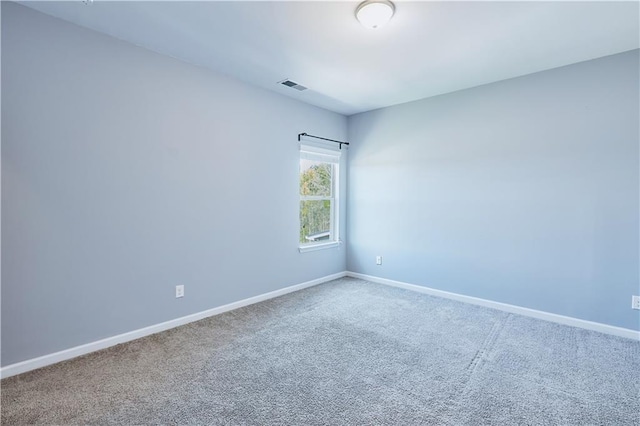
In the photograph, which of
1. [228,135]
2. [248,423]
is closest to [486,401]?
[248,423]

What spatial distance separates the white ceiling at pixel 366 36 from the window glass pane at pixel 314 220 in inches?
68.1

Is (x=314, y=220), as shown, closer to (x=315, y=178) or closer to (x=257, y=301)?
(x=315, y=178)

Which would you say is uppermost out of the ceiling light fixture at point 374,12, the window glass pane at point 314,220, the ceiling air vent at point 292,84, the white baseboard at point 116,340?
the ceiling air vent at point 292,84

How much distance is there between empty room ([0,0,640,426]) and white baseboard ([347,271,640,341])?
2 centimetres

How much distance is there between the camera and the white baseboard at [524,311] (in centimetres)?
285

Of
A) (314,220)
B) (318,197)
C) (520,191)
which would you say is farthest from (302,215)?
(520,191)

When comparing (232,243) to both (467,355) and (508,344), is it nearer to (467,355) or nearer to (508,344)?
(467,355)

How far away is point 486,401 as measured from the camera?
1.90 metres

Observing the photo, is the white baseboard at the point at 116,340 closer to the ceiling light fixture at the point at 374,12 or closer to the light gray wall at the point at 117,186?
the light gray wall at the point at 117,186

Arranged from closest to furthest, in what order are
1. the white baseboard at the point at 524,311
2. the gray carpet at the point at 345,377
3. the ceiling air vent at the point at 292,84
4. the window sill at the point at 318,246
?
the gray carpet at the point at 345,377
the white baseboard at the point at 524,311
the ceiling air vent at the point at 292,84
the window sill at the point at 318,246

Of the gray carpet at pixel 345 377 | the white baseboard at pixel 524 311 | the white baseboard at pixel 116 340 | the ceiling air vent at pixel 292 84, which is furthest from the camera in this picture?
the ceiling air vent at pixel 292 84

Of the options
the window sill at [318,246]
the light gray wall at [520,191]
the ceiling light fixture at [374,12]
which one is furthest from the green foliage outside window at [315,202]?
the ceiling light fixture at [374,12]

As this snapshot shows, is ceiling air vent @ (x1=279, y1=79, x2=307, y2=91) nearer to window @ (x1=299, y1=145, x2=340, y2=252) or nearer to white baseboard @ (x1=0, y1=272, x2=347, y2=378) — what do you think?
window @ (x1=299, y1=145, x2=340, y2=252)

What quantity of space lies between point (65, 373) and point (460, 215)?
4.06 metres
